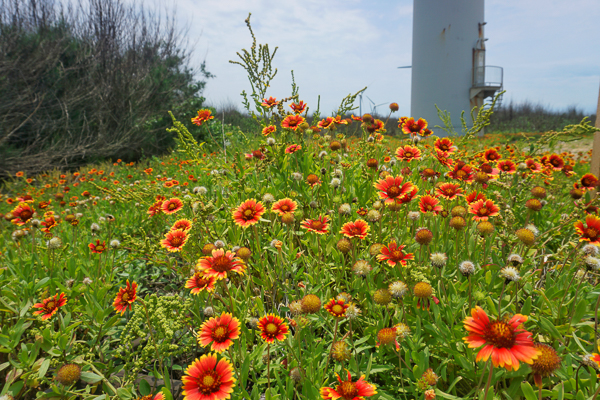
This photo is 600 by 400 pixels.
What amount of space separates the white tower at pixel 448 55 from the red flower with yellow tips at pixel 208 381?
14.6 m

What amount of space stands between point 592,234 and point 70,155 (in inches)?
444

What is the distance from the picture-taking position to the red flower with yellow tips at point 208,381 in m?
0.90

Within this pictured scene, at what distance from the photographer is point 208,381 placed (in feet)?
2.99

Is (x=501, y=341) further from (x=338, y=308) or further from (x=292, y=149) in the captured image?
(x=292, y=149)

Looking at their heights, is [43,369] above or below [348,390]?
below

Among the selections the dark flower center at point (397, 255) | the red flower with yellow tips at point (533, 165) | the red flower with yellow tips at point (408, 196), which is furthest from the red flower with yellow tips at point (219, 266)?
the red flower with yellow tips at point (533, 165)

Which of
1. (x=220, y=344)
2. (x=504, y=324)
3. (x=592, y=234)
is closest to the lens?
(x=504, y=324)

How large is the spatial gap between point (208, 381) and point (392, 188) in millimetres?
1125

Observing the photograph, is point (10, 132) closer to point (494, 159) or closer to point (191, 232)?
point (191, 232)

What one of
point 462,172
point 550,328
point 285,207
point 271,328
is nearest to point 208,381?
point 271,328

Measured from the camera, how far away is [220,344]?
1007 mm

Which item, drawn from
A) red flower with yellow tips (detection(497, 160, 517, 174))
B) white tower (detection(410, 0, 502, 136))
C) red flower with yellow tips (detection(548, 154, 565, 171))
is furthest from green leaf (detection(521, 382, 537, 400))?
white tower (detection(410, 0, 502, 136))

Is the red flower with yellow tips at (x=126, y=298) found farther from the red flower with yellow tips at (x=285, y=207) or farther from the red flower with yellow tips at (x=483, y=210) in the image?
the red flower with yellow tips at (x=483, y=210)

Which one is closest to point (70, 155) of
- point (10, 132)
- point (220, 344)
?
point (10, 132)
